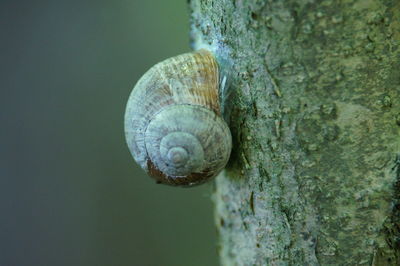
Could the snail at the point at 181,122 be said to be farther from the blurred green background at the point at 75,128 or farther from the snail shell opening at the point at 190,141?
the blurred green background at the point at 75,128

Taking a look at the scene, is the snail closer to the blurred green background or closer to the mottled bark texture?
the mottled bark texture

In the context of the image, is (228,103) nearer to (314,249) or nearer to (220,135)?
(220,135)

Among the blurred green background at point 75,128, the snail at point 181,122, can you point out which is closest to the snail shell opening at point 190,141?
the snail at point 181,122

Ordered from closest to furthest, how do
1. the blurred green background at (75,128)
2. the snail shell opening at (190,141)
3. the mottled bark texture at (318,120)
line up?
the mottled bark texture at (318,120), the snail shell opening at (190,141), the blurred green background at (75,128)

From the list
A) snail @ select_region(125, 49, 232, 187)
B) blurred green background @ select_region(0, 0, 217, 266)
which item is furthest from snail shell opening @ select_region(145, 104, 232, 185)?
blurred green background @ select_region(0, 0, 217, 266)

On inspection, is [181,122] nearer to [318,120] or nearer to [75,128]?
[318,120]

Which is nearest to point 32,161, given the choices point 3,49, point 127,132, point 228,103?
point 3,49
